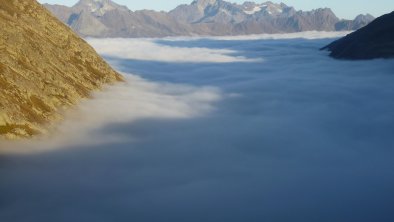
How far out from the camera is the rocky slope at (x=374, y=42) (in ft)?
490

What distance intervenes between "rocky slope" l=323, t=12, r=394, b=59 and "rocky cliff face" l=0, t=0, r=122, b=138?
9105 cm

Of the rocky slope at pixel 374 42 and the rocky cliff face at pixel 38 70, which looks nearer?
the rocky cliff face at pixel 38 70

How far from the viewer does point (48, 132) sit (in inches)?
2112

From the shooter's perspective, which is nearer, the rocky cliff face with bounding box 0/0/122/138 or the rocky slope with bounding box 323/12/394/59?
the rocky cliff face with bounding box 0/0/122/138

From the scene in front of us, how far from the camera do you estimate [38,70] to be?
226 ft

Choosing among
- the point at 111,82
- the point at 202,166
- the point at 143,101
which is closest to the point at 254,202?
the point at 202,166

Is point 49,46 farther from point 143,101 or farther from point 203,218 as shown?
point 203,218

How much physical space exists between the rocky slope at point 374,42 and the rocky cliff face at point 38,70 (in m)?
91.1

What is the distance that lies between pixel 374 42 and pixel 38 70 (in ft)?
406

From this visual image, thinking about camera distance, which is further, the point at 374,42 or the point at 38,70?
the point at 374,42

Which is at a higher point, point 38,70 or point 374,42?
point 38,70

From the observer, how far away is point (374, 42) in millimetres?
157375

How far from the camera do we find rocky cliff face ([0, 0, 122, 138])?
53.1 metres

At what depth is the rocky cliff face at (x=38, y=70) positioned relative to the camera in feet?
174
